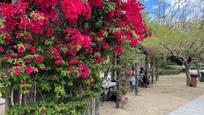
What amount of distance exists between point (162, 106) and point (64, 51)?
6475 millimetres

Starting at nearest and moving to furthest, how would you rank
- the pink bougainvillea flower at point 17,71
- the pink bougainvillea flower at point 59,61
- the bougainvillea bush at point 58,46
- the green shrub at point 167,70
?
the pink bougainvillea flower at point 17,71, the bougainvillea bush at point 58,46, the pink bougainvillea flower at point 59,61, the green shrub at point 167,70

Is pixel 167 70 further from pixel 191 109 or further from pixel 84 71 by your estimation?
pixel 84 71

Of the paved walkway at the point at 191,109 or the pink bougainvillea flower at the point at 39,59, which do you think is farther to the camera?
the paved walkway at the point at 191,109

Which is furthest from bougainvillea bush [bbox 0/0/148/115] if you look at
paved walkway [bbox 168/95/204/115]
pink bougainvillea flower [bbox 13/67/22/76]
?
paved walkway [bbox 168/95/204/115]

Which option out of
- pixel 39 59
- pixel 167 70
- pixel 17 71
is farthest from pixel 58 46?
pixel 167 70

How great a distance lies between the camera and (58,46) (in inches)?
156

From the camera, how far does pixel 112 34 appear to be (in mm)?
4441

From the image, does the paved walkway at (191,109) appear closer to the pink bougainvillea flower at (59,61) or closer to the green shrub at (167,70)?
the pink bougainvillea flower at (59,61)

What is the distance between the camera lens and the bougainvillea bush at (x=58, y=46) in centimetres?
362

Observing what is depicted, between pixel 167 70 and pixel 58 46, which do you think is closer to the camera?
pixel 58 46

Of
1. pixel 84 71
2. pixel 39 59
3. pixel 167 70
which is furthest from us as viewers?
pixel 167 70

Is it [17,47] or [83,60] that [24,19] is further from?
[83,60]

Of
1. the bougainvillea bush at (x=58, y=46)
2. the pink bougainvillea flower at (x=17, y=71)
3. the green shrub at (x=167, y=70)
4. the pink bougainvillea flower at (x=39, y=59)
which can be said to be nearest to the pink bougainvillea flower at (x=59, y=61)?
the bougainvillea bush at (x=58, y=46)

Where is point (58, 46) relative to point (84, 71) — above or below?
above
